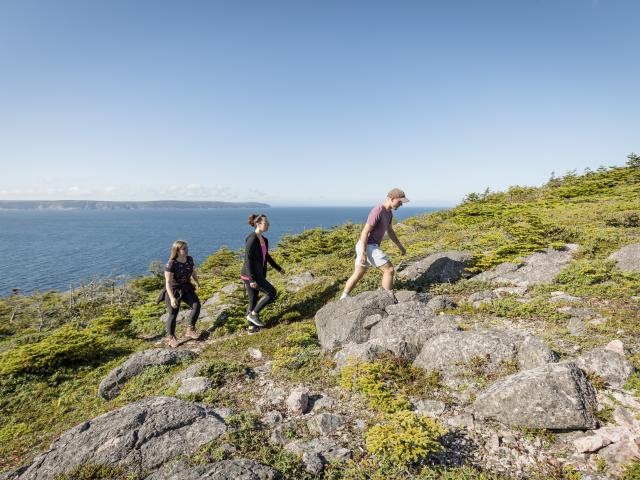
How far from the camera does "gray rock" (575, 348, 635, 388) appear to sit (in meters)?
5.07

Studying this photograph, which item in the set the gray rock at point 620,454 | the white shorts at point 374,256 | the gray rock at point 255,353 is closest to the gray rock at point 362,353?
the gray rock at point 255,353

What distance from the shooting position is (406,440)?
416 cm

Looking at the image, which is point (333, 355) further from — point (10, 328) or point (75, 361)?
point (10, 328)

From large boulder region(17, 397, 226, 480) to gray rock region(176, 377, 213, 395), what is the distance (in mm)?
1033

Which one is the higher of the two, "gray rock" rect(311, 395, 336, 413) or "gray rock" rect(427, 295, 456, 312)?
"gray rock" rect(427, 295, 456, 312)

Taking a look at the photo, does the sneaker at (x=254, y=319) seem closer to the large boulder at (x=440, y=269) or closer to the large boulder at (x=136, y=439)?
the large boulder at (x=136, y=439)

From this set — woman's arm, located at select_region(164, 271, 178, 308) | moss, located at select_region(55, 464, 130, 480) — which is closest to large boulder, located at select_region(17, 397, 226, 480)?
moss, located at select_region(55, 464, 130, 480)

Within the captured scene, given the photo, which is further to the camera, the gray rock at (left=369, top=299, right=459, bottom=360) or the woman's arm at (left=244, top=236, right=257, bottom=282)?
the woman's arm at (left=244, top=236, right=257, bottom=282)

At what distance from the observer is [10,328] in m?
20.9

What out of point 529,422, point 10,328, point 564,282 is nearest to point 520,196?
point 564,282

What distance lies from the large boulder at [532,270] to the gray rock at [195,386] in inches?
343

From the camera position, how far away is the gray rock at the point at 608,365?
5.07m

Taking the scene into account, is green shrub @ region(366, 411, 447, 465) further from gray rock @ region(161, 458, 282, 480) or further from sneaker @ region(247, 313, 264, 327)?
sneaker @ region(247, 313, 264, 327)

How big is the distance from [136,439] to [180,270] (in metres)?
5.68
